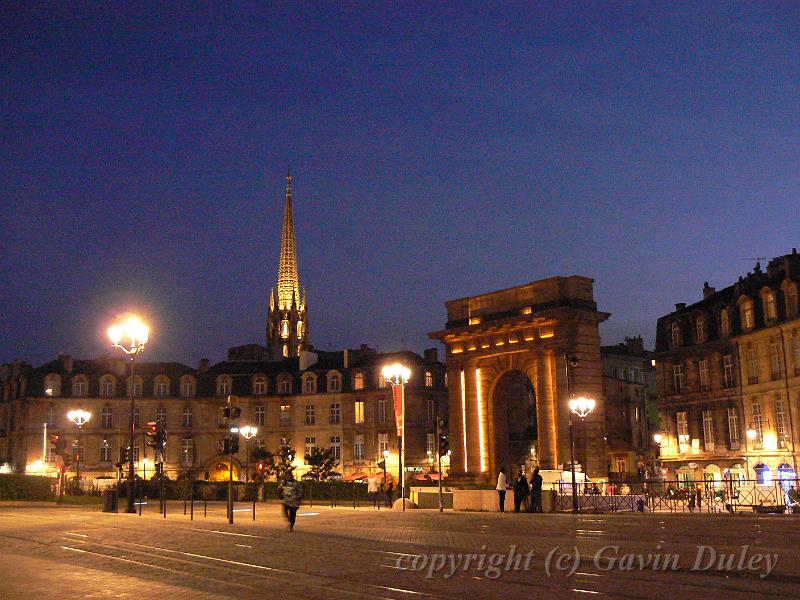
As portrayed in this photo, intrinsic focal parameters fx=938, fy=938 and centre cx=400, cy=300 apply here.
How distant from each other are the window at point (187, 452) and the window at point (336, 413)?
12.6 m

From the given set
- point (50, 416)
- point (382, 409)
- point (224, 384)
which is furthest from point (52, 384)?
point (382, 409)

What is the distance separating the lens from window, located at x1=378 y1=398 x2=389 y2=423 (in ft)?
253

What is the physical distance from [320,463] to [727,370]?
107ft

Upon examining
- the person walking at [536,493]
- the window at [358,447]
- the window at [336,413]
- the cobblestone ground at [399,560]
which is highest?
the window at [336,413]

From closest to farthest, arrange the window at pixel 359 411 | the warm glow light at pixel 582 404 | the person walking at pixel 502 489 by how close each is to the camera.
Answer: the person walking at pixel 502 489
the warm glow light at pixel 582 404
the window at pixel 359 411

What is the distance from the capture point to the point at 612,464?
78.3 metres

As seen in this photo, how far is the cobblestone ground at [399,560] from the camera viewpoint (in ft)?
41.5

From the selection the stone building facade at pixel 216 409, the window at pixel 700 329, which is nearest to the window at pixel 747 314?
the window at pixel 700 329

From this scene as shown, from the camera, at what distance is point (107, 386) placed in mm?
81938

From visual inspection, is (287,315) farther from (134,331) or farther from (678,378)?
(134,331)

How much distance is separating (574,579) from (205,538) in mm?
10352

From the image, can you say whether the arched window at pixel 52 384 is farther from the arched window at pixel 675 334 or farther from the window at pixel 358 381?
the arched window at pixel 675 334

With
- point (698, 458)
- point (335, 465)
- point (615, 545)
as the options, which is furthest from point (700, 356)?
point (615, 545)

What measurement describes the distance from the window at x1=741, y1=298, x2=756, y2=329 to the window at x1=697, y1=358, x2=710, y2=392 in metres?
4.55
